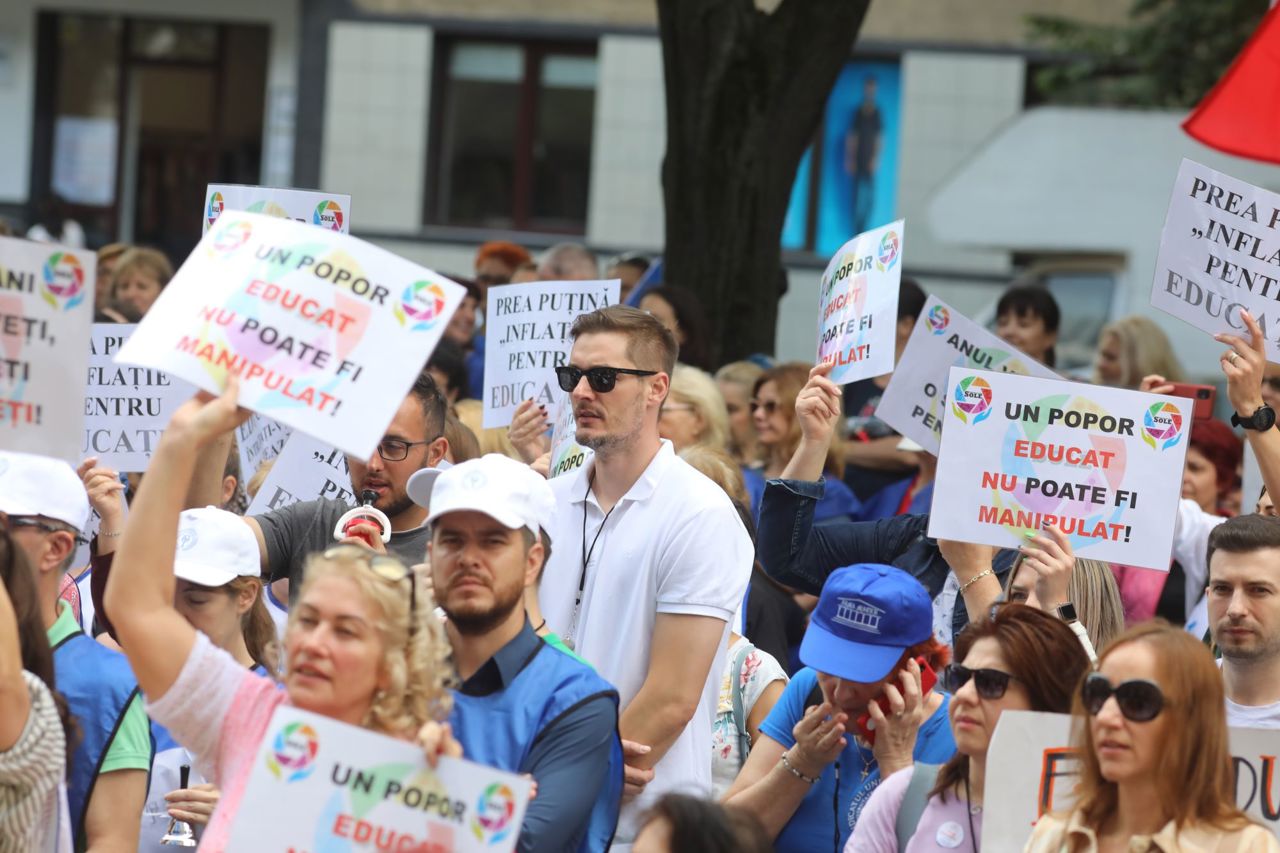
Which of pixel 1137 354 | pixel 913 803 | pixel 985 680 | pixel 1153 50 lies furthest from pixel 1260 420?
pixel 1153 50

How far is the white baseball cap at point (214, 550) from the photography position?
5.11 m

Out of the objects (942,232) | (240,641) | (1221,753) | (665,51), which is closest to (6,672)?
(240,641)

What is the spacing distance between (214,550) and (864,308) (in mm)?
2279

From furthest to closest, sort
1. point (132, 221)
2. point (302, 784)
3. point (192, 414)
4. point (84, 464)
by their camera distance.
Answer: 1. point (132, 221)
2. point (84, 464)
3. point (192, 414)
4. point (302, 784)

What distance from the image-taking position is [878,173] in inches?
798

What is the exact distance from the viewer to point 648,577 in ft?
17.1

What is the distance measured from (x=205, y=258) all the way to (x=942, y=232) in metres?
10.7

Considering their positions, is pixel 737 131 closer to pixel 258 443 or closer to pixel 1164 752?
pixel 258 443

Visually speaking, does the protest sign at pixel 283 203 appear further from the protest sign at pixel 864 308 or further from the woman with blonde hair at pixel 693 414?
the protest sign at pixel 864 308

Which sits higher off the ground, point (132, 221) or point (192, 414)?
point (132, 221)

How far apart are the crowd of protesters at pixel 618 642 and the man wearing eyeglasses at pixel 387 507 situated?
0.01m

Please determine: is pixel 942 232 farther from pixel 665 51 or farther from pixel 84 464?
pixel 84 464

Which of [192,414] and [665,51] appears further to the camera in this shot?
[665,51]

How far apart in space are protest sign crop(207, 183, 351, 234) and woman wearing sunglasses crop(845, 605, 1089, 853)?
3017mm
